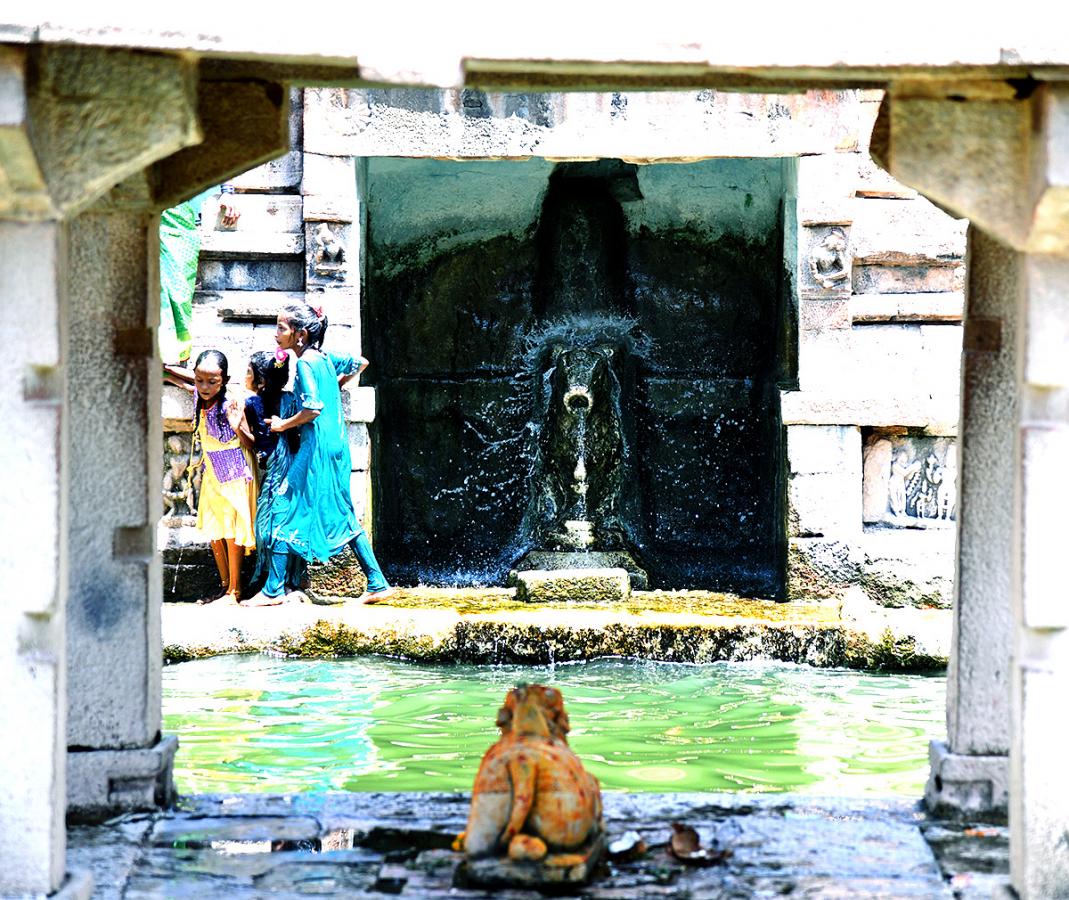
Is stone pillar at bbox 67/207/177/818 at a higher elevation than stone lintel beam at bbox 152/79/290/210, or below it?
below

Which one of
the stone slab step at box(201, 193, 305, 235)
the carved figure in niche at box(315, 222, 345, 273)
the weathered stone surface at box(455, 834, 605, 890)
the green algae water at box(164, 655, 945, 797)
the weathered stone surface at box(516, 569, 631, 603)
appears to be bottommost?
the green algae water at box(164, 655, 945, 797)

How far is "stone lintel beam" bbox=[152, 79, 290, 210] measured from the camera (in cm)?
517

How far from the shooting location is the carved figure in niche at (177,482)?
10.6 metres

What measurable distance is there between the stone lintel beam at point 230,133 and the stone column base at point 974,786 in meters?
2.82

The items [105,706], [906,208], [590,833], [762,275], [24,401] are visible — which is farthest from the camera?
[762,275]

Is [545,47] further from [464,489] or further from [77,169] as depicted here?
[464,489]

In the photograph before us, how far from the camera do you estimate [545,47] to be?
3.78 meters

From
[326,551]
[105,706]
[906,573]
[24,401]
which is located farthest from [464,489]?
[24,401]

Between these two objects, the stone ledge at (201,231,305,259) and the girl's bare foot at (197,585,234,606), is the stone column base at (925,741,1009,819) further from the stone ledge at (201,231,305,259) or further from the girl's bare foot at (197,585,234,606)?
the stone ledge at (201,231,305,259)

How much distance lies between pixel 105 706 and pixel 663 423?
7435 millimetres

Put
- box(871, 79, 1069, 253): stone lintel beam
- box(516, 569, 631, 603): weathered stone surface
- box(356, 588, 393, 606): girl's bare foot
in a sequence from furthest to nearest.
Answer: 1. box(516, 569, 631, 603): weathered stone surface
2. box(356, 588, 393, 606): girl's bare foot
3. box(871, 79, 1069, 253): stone lintel beam

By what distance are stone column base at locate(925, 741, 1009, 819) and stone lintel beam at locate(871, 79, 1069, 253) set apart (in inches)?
75.7

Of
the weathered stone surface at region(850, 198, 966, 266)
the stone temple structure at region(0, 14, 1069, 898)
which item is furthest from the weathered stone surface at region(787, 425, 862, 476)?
the stone temple structure at region(0, 14, 1069, 898)

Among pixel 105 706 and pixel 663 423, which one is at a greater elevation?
pixel 663 423
